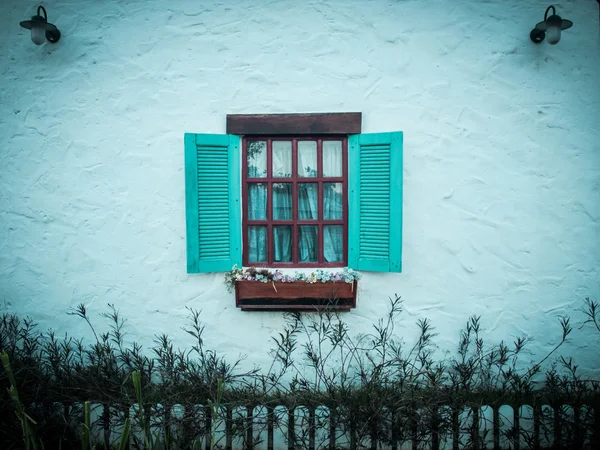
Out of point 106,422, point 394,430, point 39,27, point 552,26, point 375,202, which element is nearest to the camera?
point 394,430

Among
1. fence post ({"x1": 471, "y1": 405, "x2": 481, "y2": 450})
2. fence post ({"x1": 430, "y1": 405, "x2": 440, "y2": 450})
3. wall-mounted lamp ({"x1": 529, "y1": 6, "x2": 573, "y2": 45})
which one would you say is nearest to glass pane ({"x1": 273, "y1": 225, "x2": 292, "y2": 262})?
fence post ({"x1": 430, "y1": 405, "x2": 440, "y2": 450})

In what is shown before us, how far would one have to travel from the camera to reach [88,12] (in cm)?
319

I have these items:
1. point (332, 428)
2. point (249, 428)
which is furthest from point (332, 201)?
point (249, 428)

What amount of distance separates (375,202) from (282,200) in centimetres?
81

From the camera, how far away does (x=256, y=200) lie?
3250 millimetres

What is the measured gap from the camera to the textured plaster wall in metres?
3.09

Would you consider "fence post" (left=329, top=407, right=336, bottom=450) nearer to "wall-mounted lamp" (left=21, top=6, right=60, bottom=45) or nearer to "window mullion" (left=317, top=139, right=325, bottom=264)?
"window mullion" (left=317, top=139, right=325, bottom=264)

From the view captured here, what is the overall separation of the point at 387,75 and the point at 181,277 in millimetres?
2483

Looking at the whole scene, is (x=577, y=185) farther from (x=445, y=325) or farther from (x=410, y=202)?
(x=445, y=325)

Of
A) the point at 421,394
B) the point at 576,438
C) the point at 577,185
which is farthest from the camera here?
the point at 577,185

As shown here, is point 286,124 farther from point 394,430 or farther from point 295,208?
point 394,430

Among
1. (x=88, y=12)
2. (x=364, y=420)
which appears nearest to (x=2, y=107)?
(x=88, y=12)

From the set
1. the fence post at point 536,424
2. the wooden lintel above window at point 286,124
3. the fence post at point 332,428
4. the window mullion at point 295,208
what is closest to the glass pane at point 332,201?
the window mullion at point 295,208

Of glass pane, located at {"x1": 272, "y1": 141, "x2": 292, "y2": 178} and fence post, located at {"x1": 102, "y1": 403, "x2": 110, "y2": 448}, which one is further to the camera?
glass pane, located at {"x1": 272, "y1": 141, "x2": 292, "y2": 178}
